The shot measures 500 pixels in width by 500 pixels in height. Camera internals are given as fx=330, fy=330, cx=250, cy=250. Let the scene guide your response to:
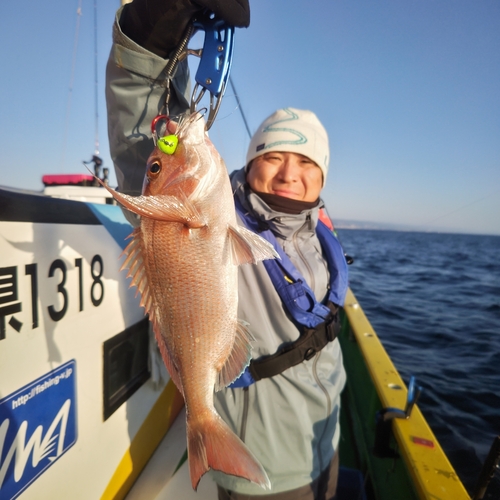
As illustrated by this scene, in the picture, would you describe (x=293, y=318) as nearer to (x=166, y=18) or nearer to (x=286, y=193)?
(x=286, y=193)

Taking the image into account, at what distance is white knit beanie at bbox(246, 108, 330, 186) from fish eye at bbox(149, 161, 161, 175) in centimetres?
89

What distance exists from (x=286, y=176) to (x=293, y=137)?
0.88ft

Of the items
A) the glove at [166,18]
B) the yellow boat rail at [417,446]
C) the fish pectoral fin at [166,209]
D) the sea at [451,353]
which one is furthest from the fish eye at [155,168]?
the sea at [451,353]

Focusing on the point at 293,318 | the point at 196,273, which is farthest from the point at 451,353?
the point at 196,273

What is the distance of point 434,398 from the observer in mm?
5191

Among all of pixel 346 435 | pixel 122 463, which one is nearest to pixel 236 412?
pixel 122 463

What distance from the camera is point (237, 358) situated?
139 centimetres

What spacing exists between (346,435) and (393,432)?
4.95 ft

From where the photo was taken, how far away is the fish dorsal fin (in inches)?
54.1

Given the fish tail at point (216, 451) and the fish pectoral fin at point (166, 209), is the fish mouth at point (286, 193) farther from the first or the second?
the fish tail at point (216, 451)

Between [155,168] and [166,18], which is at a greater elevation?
[166,18]

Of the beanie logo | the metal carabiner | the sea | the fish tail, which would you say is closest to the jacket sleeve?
the metal carabiner

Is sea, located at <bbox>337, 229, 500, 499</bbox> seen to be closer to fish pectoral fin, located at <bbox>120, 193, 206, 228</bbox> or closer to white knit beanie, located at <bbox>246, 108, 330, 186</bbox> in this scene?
white knit beanie, located at <bbox>246, 108, 330, 186</bbox>

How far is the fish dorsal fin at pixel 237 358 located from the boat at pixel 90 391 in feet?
2.69
